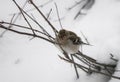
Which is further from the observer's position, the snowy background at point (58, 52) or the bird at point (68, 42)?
the snowy background at point (58, 52)

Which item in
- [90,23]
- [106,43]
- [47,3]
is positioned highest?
[47,3]

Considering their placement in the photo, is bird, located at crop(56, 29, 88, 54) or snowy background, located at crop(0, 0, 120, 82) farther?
snowy background, located at crop(0, 0, 120, 82)

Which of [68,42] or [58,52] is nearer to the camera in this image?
[68,42]

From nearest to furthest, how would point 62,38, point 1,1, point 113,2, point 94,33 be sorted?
point 62,38 < point 94,33 < point 113,2 < point 1,1

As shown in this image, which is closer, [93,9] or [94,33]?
[94,33]

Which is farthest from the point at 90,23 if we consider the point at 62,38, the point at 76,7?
the point at 62,38

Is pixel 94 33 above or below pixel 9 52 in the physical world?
below

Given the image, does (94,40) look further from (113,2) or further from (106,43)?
(113,2)

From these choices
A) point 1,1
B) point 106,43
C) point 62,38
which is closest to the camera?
point 62,38
